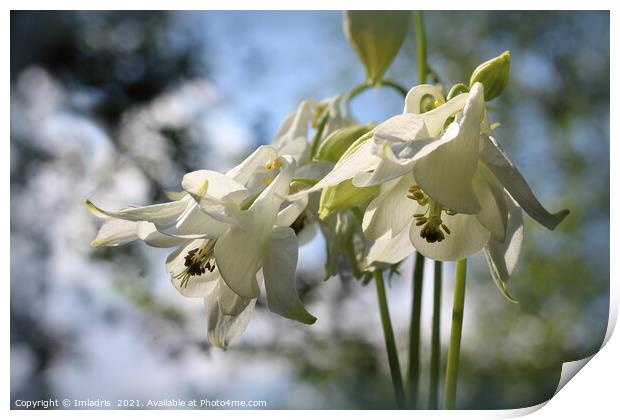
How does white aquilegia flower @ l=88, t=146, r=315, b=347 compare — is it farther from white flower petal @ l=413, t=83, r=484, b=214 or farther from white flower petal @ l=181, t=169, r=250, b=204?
white flower petal @ l=413, t=83, r=484, b=214

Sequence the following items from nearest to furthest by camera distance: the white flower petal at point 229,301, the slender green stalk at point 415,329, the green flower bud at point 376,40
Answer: the white flower petal at point 229,301, the slender green stalk at point 415,329, the green flower bud at point 376,40

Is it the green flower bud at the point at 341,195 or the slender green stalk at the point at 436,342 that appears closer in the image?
the green flower bud at the point at 341,195

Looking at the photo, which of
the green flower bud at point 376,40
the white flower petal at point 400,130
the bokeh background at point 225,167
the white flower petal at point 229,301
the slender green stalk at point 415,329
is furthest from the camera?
the bokeh background at point 225,167

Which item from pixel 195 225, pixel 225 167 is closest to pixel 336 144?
pixel 195 225

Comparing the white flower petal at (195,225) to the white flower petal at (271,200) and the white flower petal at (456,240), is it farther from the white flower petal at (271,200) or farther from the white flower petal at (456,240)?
the white flower petal at (456,240)

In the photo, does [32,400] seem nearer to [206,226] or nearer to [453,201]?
[206,226]

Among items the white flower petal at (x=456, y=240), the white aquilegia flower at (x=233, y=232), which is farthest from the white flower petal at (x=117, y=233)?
the white flower petal at (x=456, y=240)

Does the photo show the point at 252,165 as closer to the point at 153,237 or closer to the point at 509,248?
the point at 153,237
